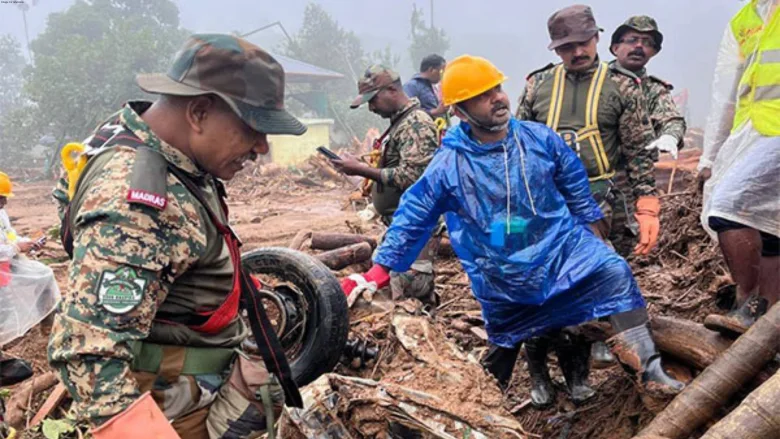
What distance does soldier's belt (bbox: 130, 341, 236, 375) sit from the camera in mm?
1956

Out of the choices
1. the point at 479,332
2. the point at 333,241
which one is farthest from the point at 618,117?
the point at 333,241

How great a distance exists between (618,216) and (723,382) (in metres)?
2.14

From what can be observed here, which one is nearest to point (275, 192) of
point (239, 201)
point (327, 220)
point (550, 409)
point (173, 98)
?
point (239, 201)

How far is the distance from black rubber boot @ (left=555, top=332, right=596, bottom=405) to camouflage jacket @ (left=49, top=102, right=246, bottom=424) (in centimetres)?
269

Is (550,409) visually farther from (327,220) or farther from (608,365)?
(327,220)

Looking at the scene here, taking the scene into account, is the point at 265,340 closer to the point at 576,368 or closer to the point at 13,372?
the point at 576,368

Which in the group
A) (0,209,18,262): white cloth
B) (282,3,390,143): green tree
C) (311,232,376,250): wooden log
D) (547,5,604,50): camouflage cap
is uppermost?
(547,5,604,50): camouflage cap

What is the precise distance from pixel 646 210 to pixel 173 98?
3079 millimetres

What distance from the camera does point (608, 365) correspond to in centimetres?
391

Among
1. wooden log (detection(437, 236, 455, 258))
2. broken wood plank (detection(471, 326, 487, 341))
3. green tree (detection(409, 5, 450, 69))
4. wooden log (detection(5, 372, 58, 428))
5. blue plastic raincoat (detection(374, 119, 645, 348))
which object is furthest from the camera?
green tree (detection(409, 5, 450, 69))

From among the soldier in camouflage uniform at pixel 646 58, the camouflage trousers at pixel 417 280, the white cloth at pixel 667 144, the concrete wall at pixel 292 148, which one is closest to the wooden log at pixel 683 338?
the white cloth at pixel 667 144

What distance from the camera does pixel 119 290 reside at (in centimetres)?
163

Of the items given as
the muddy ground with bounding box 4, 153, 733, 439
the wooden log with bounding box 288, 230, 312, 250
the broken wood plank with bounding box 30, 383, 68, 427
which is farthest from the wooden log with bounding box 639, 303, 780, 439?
the wooden log with bounding box 288, 230, 312, 250

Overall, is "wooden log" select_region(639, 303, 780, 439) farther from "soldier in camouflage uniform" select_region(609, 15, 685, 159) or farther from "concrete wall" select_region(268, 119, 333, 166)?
"concrete wall" select_region(268, 119, 333, 166)
